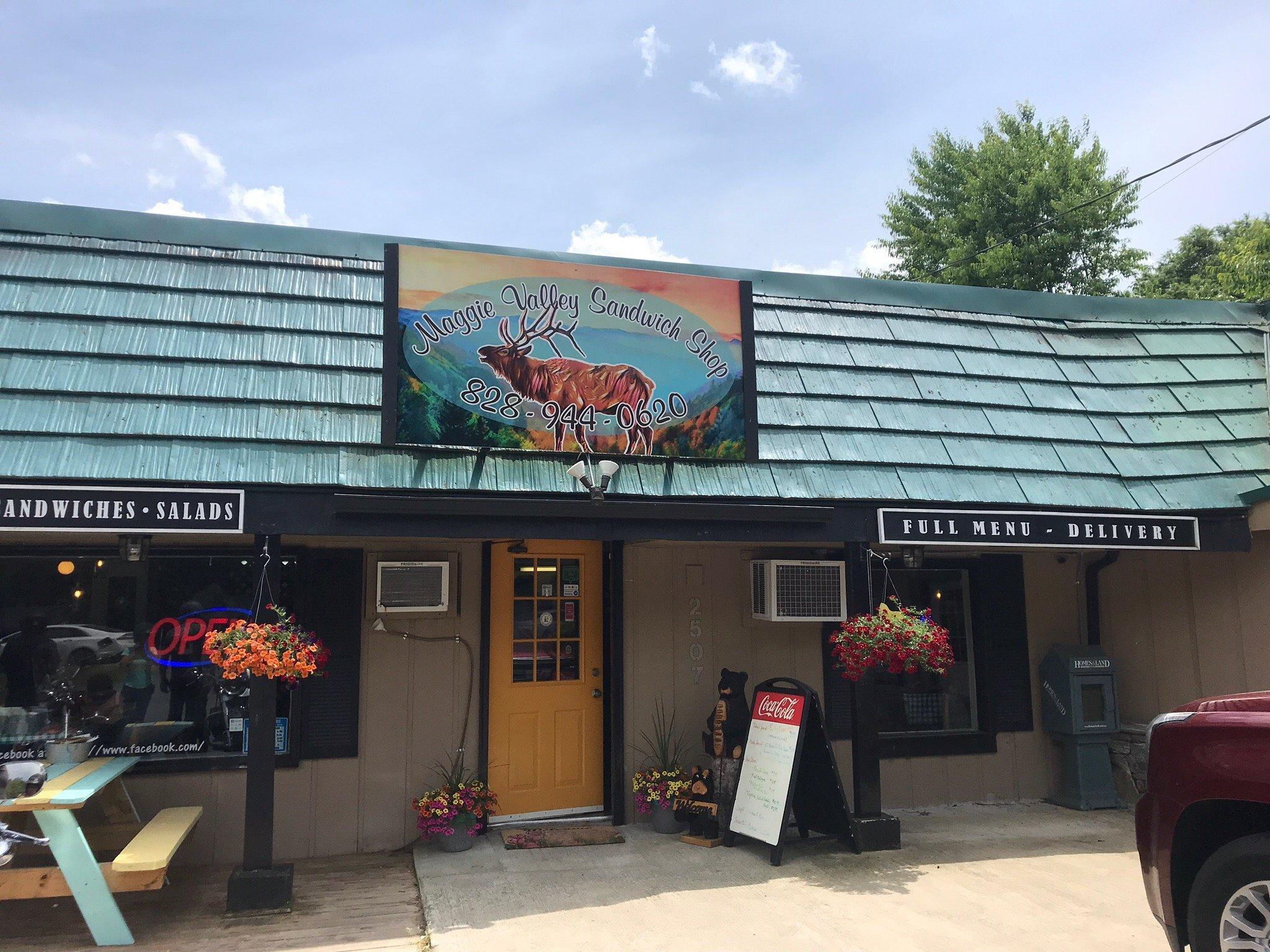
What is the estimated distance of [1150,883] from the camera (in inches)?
159

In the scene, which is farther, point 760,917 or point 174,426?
point 174,426

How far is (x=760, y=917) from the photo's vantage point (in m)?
5.45

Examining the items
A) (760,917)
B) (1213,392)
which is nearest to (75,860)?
(760,917)

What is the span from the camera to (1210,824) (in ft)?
12.9

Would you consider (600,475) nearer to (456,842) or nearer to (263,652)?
(263,652)

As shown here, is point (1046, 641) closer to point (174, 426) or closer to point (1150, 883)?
point (1150, 883)

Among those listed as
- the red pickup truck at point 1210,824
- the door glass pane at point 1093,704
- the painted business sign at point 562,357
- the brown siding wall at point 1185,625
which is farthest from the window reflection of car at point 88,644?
the brown siding wall at point 1185,625

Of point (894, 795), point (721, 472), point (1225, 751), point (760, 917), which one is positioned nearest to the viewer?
point (1225, 751)

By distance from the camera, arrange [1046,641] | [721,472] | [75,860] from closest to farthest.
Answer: [75,860] → [721,472] → [1046,641]

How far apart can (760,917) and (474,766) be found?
270 centimetres

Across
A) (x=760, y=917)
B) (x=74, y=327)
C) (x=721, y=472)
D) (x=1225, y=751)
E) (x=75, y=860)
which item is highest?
(x=74, y=327)

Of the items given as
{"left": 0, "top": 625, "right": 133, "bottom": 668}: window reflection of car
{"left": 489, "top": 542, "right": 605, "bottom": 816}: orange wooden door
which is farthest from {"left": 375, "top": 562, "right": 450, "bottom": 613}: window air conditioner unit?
{"left": 0, "top": 625, "right": 133, "bottom": 668}: window reflection of car

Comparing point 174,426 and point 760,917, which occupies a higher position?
point 174,426

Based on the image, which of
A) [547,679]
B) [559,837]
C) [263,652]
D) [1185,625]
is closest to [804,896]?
[559,837]
